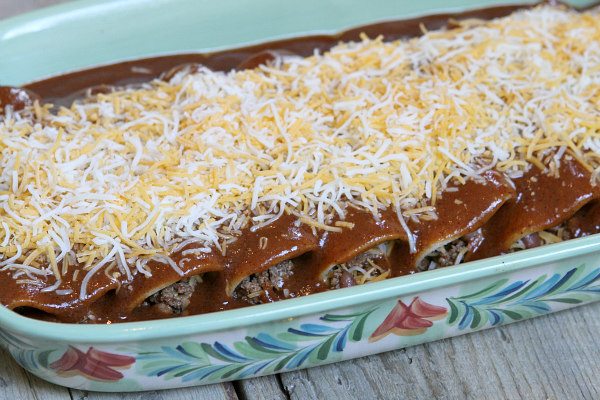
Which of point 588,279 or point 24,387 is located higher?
point 588,279

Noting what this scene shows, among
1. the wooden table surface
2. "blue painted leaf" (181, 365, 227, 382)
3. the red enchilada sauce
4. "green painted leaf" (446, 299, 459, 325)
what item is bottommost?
the wooden table surface

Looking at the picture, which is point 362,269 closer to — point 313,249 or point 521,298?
point 313,249

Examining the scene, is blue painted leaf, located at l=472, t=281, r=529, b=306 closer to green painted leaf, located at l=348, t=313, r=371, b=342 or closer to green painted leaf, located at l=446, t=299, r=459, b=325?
green painted leaf, located at l=446, t=299, r=459, b=325

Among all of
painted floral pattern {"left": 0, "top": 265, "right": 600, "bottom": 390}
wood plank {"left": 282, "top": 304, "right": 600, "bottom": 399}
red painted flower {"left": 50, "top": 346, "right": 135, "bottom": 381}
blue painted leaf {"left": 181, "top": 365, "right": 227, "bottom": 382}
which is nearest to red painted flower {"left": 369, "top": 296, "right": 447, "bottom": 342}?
painted floral pattern {"left": 0, "top": 265, "right": 600, "bottom": 390}

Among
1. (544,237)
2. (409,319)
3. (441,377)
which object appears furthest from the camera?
(544,237)

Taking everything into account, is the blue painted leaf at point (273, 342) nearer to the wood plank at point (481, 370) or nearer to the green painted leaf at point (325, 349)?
the green painted leaf at point (325, 349)

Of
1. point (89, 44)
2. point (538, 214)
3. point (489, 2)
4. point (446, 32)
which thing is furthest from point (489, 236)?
point (89, 44)

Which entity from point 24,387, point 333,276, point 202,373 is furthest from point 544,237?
point 24,387
